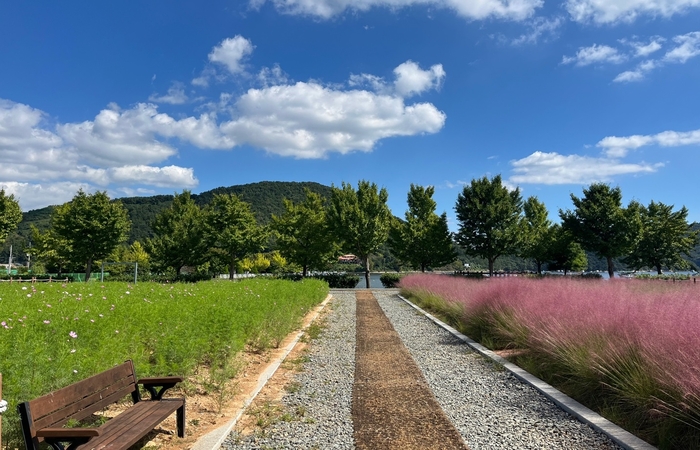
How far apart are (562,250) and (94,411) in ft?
123

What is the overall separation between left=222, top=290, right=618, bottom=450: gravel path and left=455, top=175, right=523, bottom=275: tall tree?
82.9 ft

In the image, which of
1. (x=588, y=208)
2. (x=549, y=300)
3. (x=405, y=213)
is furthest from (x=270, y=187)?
(x=549, y=300)

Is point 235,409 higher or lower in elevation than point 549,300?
lower

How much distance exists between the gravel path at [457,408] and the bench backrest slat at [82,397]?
1050 millimetres

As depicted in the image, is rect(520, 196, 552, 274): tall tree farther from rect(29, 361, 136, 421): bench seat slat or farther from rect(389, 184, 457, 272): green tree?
rect(29, 361, 136, 421): bench seat slat

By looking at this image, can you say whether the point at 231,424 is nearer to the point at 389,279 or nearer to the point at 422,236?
the point at 389,279

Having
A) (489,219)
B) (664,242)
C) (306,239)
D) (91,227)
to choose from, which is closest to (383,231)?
(306,239)

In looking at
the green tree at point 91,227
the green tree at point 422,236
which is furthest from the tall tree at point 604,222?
the green tree at point 91,227

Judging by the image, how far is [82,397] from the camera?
2.98m

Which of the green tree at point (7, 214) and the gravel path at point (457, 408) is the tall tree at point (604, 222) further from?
the green tree at point (7, 214)

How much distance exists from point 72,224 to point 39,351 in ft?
104

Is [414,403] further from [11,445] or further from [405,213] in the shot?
[405,213]

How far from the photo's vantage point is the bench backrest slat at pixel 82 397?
2570mm

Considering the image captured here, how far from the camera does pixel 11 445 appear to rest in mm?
2906
